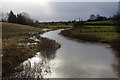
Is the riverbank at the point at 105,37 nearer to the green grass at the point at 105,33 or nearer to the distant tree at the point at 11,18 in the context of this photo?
the green grass at the point at 105,33

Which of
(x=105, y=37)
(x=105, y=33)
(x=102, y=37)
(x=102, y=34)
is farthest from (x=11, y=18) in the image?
(x=105, y=37)

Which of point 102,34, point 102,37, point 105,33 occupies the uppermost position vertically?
point 105,33

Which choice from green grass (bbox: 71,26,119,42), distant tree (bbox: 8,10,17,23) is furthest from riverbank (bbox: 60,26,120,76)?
distant tree (bbox: 8,10,17,23)

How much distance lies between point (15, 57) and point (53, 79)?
19.6ft

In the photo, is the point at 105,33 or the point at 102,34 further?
the point at 105,33

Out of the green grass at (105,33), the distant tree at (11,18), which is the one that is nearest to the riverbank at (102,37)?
the green grass at (105,33)

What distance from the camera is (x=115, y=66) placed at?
1272 cm

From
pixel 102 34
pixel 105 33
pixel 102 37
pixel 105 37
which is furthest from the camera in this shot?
pixel 105 33

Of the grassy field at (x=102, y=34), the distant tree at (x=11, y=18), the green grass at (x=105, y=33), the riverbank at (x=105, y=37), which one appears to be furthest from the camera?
the distant tree at (x=11, y=18)

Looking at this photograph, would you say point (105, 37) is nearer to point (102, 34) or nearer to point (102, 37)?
point (102, 37)

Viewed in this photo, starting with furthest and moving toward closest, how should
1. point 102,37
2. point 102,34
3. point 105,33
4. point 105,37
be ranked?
point 105,33 < point 102,34 < point 102,37 < point 105,37

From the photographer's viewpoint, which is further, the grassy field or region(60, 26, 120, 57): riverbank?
the grassy field

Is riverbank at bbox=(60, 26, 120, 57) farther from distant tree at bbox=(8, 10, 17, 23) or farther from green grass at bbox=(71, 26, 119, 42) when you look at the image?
distant tree at bbox=(8, 10, 17, 23)

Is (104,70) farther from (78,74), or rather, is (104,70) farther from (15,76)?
(15,76)
